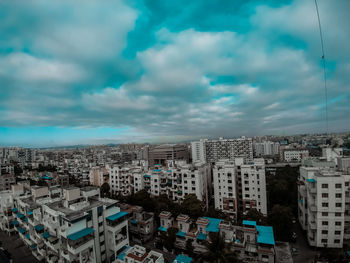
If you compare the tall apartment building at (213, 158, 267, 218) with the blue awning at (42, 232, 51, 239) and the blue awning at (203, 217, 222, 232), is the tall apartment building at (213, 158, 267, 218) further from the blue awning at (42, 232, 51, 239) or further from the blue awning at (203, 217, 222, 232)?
the blue awning at (42, 232, 51, 239)

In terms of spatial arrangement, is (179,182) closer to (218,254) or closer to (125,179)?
(125,179)

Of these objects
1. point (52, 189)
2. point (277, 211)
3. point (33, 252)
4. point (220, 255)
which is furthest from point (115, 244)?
point (277, 211)

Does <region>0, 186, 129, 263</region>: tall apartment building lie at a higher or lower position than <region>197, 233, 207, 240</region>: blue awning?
higher

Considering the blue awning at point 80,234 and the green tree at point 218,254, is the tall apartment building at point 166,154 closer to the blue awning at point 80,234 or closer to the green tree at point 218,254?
the blue awning at point 80,234

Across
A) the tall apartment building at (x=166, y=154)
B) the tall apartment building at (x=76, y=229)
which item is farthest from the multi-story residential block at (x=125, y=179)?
the tall apartment building at (x=166, y=154)

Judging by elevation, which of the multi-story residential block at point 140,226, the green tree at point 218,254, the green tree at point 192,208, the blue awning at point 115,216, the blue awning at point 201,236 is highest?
the blue awning at point 115,216

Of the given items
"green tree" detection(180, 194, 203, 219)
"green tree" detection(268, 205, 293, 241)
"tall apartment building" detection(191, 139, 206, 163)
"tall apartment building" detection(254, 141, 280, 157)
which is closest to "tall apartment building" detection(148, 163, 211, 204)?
"green tree" detection(180, 194, 203, 219)

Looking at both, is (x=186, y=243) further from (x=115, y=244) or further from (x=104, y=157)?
(x=104, y=157)
